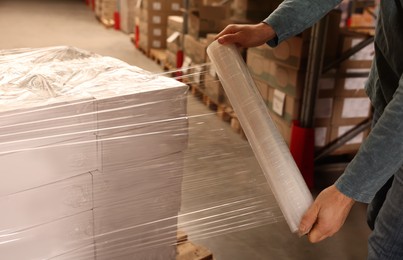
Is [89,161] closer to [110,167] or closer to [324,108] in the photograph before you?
[110,167]

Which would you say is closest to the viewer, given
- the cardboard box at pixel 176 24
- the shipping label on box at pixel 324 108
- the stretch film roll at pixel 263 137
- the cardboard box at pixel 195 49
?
the stretch film roll at pixel 263 137

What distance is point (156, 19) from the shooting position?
6.27 metres

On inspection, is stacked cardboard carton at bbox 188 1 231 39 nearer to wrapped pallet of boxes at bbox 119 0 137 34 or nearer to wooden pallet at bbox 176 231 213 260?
wooden pallet at bbox 176 231 213 260

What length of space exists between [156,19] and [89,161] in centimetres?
523

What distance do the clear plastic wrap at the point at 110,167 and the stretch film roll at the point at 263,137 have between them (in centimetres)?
24

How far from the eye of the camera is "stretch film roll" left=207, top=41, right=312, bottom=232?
43.8 inches

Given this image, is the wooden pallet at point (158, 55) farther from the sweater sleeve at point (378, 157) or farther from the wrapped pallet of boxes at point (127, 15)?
the sweater sleeve at point (378, 157)

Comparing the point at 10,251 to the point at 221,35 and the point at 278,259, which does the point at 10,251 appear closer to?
the point at 221,35

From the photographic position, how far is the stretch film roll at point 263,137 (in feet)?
3.65

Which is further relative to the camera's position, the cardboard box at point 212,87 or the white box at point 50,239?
the cardboard box at point 212,87

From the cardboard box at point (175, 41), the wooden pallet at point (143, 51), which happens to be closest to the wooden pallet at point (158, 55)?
the wooden pallet at point (143, 51)

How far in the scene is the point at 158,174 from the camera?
4.88 ft

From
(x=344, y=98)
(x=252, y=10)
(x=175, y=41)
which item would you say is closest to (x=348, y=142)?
(x=344, y=98)

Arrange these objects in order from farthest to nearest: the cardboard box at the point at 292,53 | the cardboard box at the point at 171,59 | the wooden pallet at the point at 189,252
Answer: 1. the cardboard box at the point at 171,59
2. the cardboard box at the point at 292,53
3. the wooden pallet at the point at 189,252
